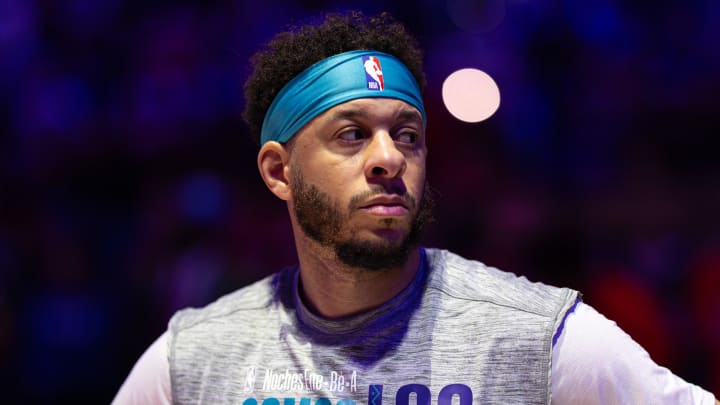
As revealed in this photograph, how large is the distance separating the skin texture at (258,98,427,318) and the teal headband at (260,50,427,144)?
2 centimetres

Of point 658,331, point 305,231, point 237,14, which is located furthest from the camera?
point 237,14

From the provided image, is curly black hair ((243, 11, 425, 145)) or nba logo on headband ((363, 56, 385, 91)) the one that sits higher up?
curly black hair ((243, 11, 425, 145))

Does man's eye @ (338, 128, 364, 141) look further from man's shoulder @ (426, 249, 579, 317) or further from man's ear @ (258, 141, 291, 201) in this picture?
man's shoulder @ (426, 249, 579, 317)

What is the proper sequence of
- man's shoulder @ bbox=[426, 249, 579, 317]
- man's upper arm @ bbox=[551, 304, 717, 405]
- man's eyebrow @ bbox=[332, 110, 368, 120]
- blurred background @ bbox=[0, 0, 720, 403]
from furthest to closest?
blurred background @ bbox=[0, 0, 720, 403]
man's eyebrow @ bbox=[332, 110, 368, 120]
man's shoulder @ bbox=[426, 249, 579, 317]
man's upper arm @ bbox=[551, 304, 717, 405]

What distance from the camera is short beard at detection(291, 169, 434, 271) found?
1523 millimetres

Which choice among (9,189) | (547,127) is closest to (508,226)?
(547,127)

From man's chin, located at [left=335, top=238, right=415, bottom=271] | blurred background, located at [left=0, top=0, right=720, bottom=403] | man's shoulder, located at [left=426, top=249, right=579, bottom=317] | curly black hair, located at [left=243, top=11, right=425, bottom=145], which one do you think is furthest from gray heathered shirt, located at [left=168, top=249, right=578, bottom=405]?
blurred background, located at [left=0, top=0, right=720, bottom=403]

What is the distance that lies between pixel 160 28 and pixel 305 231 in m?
1.80

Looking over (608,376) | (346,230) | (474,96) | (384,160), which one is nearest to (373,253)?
(346,230)

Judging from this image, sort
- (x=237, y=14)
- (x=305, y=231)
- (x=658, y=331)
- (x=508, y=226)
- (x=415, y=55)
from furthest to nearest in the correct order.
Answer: (x=237, y=14), (x=508, y=226), (x=658, y=331), (x=415, y=55), (x=305, y=231)

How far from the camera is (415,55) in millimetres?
1881

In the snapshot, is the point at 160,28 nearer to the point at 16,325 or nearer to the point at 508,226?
the point at 16,325

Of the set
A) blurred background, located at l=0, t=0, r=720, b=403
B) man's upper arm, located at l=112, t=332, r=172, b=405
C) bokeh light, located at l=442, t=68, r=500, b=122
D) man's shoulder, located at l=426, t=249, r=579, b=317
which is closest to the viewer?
man's shoulder, located at l=426, t=249, r=579, b=317

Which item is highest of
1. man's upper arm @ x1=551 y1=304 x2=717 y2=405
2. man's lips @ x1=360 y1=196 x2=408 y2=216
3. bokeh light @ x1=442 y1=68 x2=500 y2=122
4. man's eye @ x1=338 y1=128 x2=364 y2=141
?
bokeh light @ x1=442 y1=68 x2=500 y2=122
